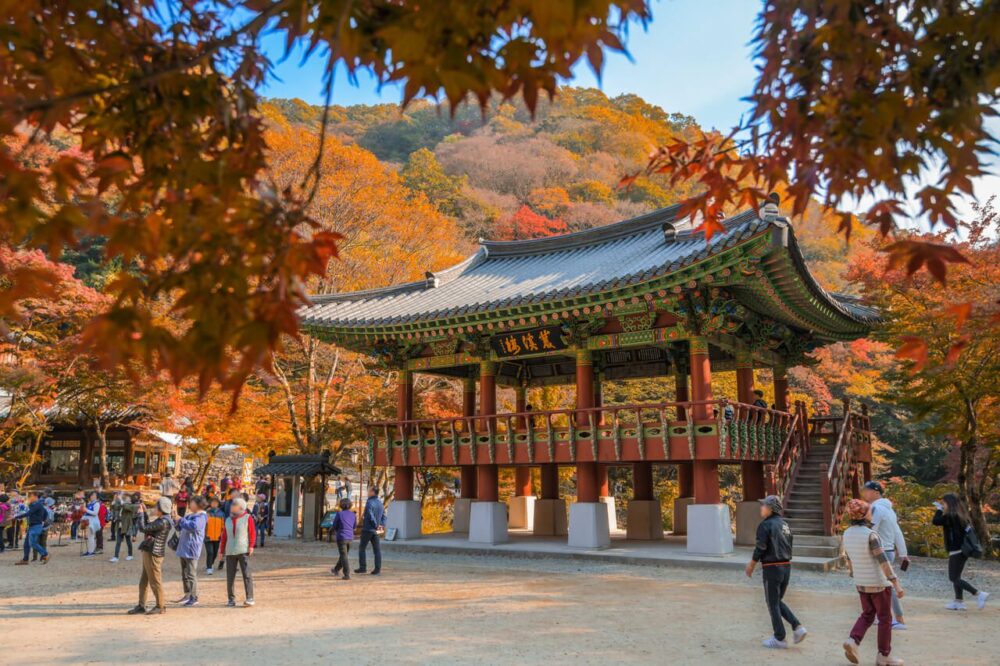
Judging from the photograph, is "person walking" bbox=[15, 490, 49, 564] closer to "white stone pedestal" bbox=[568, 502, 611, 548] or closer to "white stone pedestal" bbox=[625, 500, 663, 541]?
"white stone pedestal" bbox=[568, 502, 611, 548]

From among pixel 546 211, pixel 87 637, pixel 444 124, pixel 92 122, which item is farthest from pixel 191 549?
pixel 444 124

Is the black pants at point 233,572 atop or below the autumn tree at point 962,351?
below

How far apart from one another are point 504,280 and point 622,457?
6394 millimetres

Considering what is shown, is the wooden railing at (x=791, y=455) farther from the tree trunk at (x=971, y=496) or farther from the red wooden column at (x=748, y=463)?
the tree trunk at (x=971, y=496)

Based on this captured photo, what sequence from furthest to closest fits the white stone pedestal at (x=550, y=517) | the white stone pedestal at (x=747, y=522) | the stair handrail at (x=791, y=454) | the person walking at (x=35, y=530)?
the white stone pedestal at (x=550, y=517)
the white stone pedestal at (x=747, y=522)
the person walking at (x=35, y=530)
the stair handrail at (x=791, y=454)

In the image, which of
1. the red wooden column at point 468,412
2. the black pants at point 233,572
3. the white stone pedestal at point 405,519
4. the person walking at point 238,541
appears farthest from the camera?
the red wooden column at point 468,412

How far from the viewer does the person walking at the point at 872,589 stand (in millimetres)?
6223

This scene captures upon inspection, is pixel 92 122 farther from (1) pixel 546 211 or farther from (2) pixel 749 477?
(1) pixel 546 211

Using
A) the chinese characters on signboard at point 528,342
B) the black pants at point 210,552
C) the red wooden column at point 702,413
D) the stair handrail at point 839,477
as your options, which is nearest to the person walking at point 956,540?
the stair handrail at point 839,477

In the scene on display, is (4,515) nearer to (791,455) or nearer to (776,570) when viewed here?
(776,570)

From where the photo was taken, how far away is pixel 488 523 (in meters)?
16.2

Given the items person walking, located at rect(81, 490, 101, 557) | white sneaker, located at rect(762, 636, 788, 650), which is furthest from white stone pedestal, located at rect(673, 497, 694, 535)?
person walking, located at rect(81, 490, 101, 557)

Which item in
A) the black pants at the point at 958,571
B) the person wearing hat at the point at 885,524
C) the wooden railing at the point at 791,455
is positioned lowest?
the black pants at the point at 958,571

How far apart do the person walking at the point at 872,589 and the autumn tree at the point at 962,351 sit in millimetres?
7223
